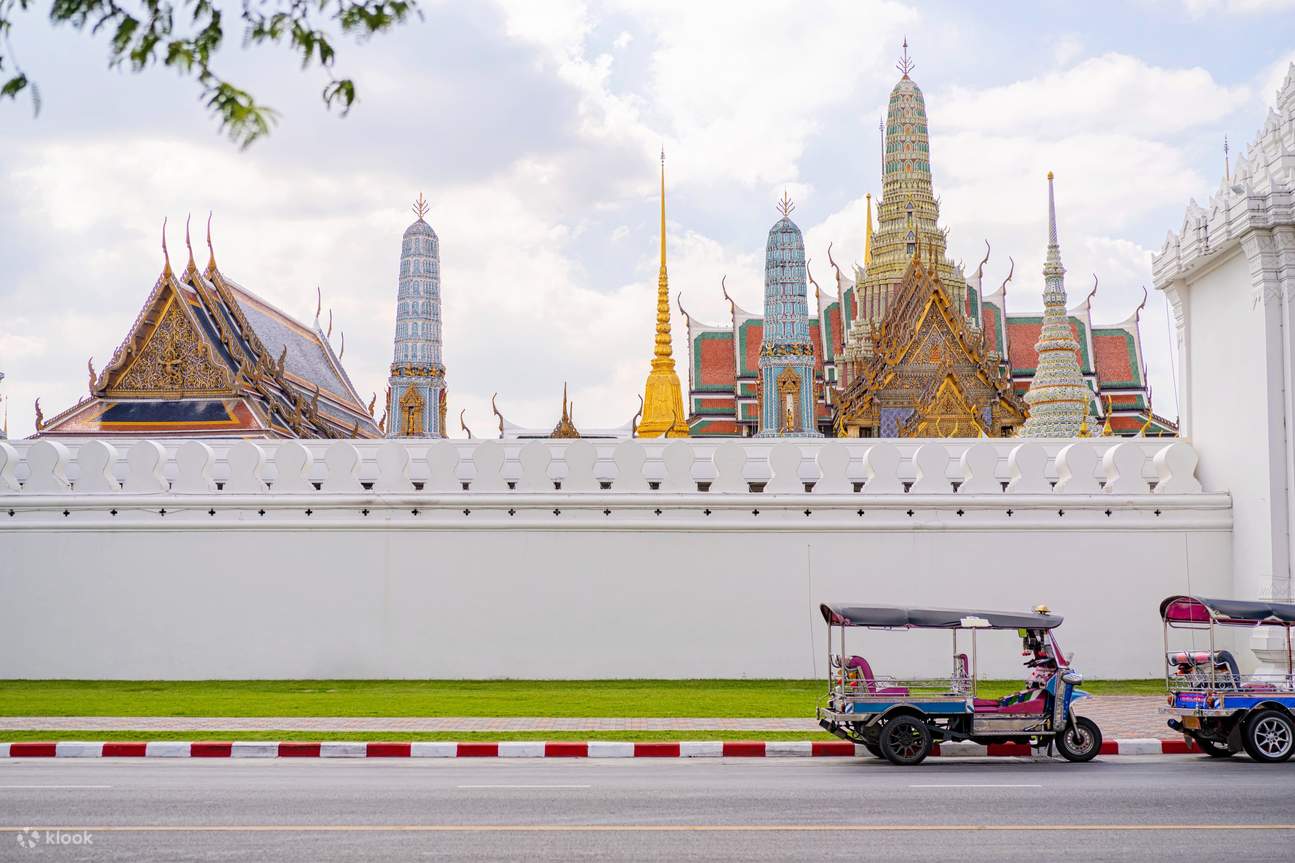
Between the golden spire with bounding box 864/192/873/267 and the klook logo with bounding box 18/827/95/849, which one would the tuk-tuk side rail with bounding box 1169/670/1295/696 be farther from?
the golden spire with bounding box 864/192/873/267

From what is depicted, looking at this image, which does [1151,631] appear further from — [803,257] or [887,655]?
[803,257]

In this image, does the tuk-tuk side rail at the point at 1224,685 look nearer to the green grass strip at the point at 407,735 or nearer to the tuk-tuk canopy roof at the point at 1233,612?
the tuk-tuk canopy roof at the point at 1233,612

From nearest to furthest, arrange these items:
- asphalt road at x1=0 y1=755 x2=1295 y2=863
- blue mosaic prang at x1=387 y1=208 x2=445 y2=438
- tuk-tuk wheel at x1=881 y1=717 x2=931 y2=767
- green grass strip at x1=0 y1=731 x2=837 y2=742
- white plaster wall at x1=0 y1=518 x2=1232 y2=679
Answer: asphalt road at x1=0 y1=755 x2=1295 y2=863 < tuk-tuk wheel at x1=881 y1=717 x2=931 y2=767 < green grass strip at x1=0 y1=731 x2=837 y2=742 < white plaster wall at x1=0 y1=518 x2=1232 y2=679 < blue mosaic prang at x1=387 y1=208 x2=445 y2=438

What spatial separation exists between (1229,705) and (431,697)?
23.1ft

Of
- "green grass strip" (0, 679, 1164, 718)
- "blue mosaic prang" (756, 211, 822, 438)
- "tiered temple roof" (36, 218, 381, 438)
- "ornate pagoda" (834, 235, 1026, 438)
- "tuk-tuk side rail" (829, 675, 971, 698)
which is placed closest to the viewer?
"tuk-tuk side rail" (829, 675, 971, 698)

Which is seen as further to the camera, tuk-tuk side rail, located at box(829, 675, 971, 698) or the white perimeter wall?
the white perimeter wall

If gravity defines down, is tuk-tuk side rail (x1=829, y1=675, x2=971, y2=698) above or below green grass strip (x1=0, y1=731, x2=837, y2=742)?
above

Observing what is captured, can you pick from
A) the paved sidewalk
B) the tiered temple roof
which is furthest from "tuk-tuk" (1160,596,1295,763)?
the tiered temple roof

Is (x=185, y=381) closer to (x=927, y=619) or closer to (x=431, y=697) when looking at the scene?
(x=431, y=697)

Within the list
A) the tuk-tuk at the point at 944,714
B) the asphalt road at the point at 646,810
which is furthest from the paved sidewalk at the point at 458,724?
the asphalt road at the point at 646,810

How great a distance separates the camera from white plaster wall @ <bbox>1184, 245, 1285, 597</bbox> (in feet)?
45.4

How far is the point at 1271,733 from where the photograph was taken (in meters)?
10.2

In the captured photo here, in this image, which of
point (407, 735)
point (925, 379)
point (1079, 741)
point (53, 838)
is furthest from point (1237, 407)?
point (925, 379)

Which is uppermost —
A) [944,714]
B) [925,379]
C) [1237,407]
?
[925,379]
